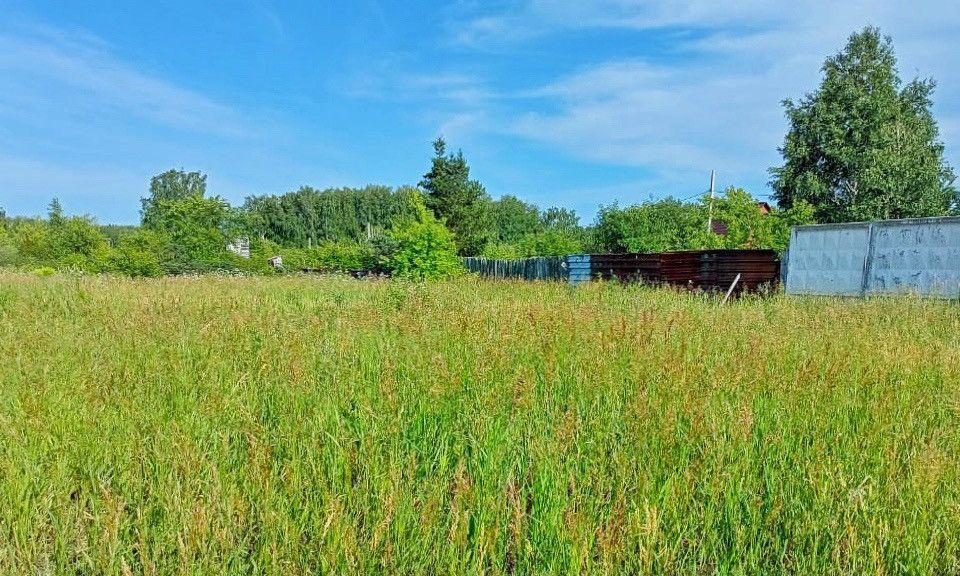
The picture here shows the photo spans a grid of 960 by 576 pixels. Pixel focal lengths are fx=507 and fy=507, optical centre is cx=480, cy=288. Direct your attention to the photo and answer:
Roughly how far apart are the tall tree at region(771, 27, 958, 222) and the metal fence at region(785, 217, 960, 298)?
49.8 feet

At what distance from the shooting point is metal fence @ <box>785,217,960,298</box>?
11.6 meters

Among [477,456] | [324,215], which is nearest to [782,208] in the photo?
[477,456]

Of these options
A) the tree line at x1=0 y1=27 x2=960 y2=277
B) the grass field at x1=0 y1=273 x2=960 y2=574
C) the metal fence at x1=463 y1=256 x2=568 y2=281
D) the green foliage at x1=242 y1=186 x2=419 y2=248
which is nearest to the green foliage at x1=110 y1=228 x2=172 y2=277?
the tree line at x1=0 y1=27 x2=960 y2=277

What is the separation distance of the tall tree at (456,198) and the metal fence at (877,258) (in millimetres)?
32855

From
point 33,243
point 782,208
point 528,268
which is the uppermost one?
point 782,208

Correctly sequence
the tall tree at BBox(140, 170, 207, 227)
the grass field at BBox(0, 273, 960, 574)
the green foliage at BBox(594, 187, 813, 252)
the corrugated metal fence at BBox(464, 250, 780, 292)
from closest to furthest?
1. the grass field at BBox(0, 273, 960, 574)
2. the corrugated metal fence at BBox(464, 250, 780, 292)
3. the green foliage at BBox(594, 187, 813, 252)
4. the tall tree at BBox(140, 170, 207, 227)

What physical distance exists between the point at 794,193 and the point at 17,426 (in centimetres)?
3469

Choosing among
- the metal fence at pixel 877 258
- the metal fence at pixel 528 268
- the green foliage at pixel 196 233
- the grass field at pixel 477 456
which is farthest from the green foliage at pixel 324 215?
the grass field at pixel 477 456

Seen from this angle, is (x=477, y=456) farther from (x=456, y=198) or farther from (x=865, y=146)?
(x=456, y=198)

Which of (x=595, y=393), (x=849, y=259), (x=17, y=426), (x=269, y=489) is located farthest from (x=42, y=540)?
(x=849, y=259)

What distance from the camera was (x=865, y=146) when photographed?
27031 mm

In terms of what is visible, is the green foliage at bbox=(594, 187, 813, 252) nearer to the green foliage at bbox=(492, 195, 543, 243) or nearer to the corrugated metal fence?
the corrugated metal fence

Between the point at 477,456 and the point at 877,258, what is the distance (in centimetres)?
1489

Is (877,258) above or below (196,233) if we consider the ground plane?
below
